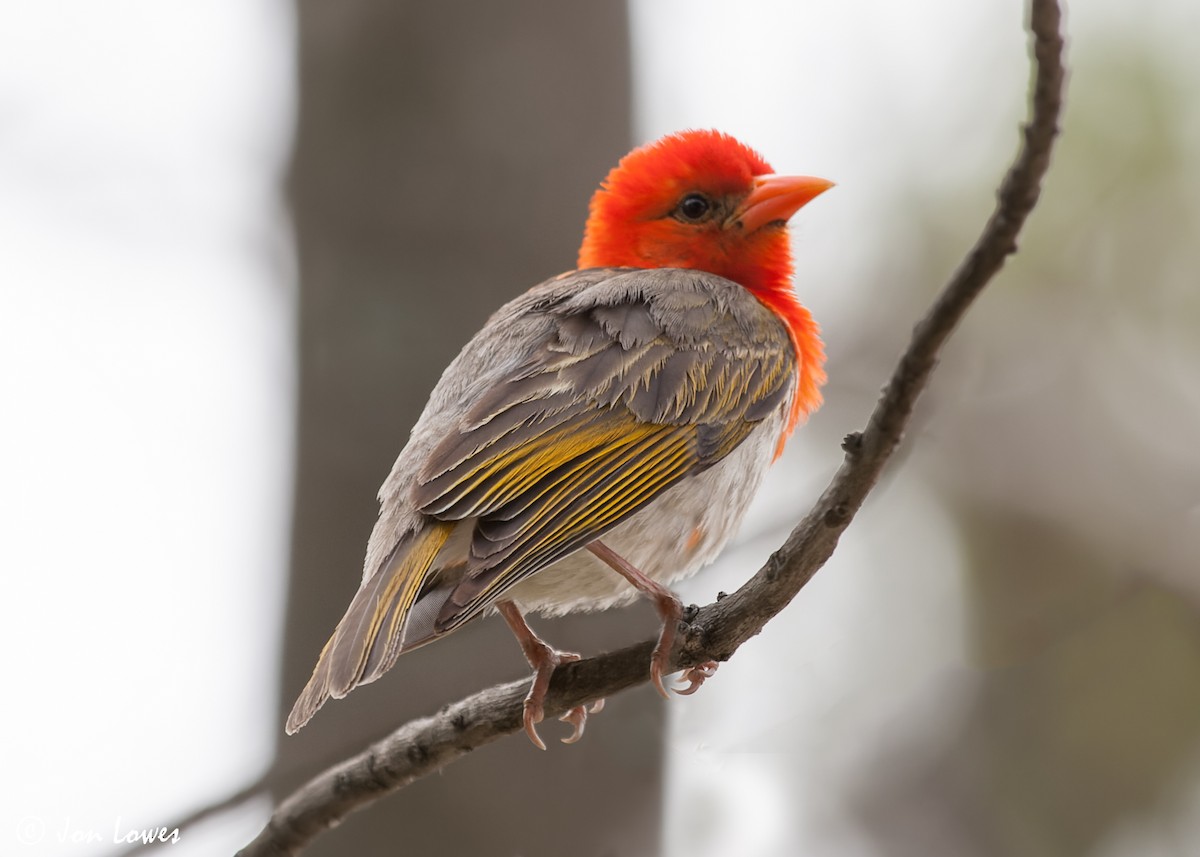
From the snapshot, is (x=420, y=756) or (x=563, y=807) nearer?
(x=420, y=756)

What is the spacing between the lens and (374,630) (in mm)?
3508

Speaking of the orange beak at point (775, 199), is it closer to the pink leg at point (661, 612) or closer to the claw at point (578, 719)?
the pink leg at point (661, 612)

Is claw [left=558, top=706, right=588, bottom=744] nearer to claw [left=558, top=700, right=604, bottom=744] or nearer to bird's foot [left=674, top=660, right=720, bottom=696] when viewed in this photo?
claw [left=558, top=700, right=604, bottom=744]

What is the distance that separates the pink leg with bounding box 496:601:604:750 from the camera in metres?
3.79

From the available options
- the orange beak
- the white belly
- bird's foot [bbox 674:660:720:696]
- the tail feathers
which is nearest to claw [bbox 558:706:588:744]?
the white belly

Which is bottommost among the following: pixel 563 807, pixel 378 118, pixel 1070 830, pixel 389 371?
pixel 1070 830

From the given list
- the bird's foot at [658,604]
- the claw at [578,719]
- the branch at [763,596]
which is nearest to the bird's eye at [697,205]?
the bird's foot at [658,604]

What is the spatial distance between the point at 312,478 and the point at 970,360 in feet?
11.1

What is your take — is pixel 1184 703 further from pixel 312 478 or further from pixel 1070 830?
pixel 312 478

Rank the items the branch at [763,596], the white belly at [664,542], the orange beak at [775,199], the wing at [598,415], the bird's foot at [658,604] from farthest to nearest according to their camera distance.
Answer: the orange beak at [775,199] → the white belly at [664,542] → the wing at [598,415] → the bird's foot at [658,604] → the branch at [763,596]

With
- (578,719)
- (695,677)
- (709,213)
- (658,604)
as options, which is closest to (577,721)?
(578,719)

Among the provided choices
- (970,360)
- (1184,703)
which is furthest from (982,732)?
(970,360)

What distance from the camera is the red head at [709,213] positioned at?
548cm

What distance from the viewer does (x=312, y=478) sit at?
5.00 m
